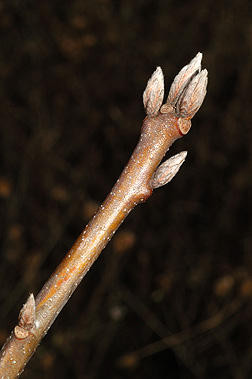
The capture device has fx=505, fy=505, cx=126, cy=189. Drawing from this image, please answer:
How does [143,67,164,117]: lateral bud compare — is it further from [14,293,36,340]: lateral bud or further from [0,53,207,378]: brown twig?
[14,293,36,340]: lateral bud

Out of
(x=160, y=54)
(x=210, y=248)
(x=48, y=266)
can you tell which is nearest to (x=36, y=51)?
(x=160, y=54)

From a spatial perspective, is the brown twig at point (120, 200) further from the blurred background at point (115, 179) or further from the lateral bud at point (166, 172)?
the blurred background at point (115, 179)

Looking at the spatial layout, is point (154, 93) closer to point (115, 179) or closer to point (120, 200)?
point (120, 200)

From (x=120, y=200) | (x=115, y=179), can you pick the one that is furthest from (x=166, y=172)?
(x=115, y=179)

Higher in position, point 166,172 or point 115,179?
point 115,179

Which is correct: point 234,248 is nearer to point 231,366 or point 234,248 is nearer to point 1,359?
point 231,366
